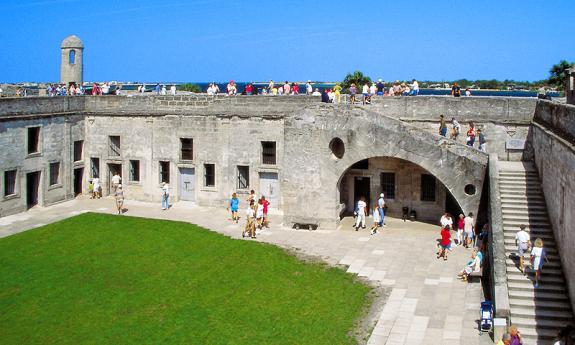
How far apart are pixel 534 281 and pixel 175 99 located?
22.9 m

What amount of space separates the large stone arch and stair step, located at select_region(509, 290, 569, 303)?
8380 millimetres

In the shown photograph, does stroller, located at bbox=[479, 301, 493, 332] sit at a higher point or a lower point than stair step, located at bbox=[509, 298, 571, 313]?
lower

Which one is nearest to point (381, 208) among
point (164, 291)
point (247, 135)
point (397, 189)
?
point (397, 189)

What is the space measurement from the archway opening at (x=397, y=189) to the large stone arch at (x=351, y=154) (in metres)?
1.14

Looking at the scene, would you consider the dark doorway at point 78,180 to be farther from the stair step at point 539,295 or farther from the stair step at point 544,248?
the stair step at point 539,295

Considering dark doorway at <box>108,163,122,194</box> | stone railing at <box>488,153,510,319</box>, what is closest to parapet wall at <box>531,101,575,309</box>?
stone railing at <box>488,153,510,319</box>

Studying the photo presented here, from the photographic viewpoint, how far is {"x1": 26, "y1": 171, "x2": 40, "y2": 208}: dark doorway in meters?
36.0

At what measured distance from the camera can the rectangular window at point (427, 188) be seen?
32.0m

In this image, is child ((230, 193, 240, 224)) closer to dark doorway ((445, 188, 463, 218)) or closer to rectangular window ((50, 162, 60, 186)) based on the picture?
dark doorway ((445, 188, 463, 218))

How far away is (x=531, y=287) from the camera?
20.0m

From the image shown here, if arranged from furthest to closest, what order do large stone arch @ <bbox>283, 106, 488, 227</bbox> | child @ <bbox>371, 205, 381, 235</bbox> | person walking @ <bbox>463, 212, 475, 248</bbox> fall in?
child @ <bbox>371, 205, 381, 235</bbox> → large stone arch @ <bbox>283, 106, 488, 227</bbox> → person walking @ <bbox>463, 212, 475, 248</bbox>

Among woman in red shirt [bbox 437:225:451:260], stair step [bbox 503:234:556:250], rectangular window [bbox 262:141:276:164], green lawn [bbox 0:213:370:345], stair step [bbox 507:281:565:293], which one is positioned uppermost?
rectangular window [bbox 262:141:276:164]

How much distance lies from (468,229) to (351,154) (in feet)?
20.4

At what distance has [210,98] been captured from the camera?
36250mm
